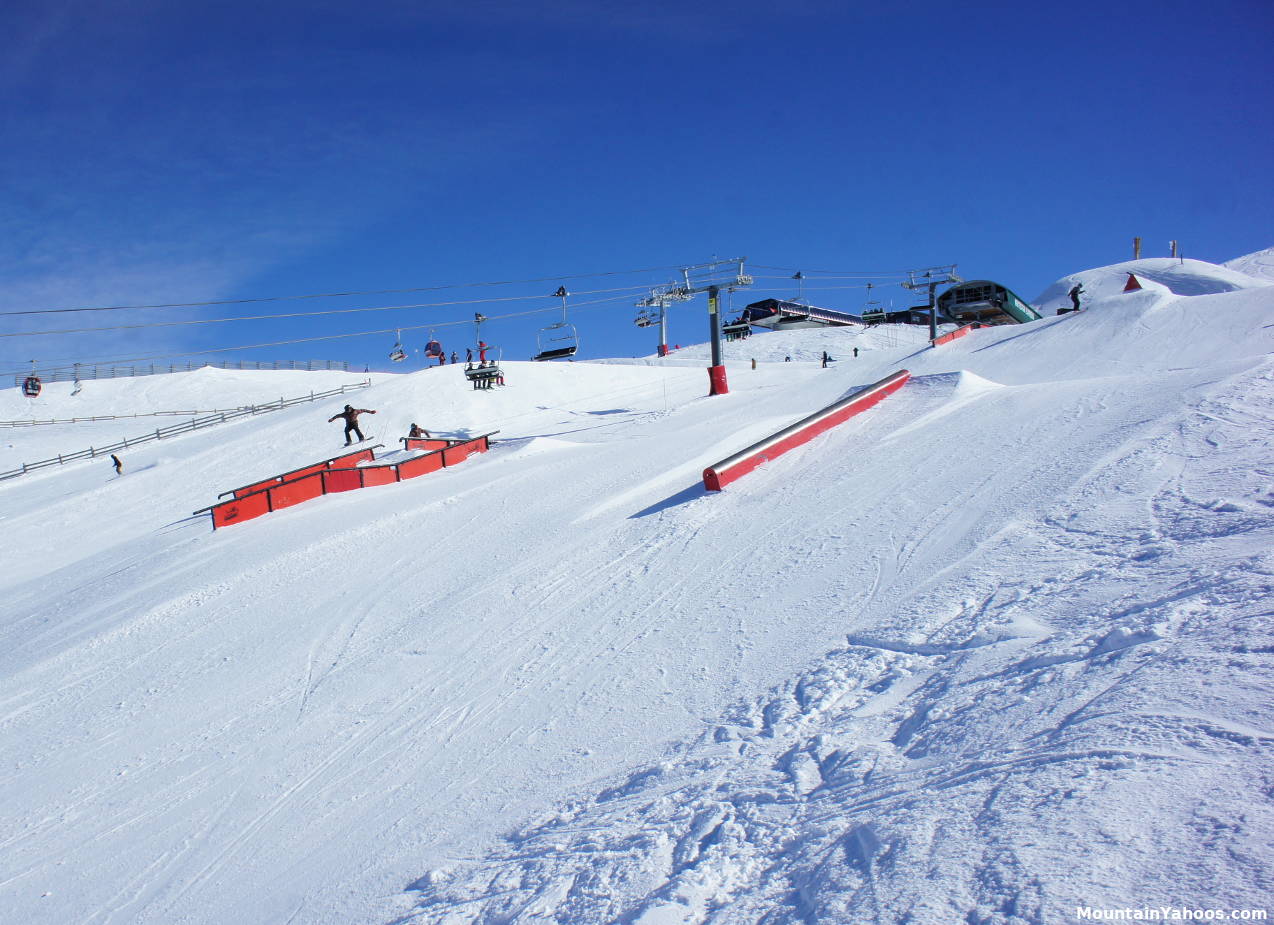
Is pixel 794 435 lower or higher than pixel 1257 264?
lower

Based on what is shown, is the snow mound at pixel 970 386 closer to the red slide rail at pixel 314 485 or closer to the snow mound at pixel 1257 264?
the red slide rail at pixel 314 485

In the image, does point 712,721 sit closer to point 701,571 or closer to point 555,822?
point 555,822

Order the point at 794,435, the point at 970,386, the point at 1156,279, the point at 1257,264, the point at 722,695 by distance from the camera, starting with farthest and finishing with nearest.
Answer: the point at 1257,264 → the point at 1156,279 → the point at 970,386 → the point at 794,435 → the point at 722,695

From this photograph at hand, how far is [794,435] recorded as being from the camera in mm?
11172

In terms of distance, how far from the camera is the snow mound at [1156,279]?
60438 millimetres

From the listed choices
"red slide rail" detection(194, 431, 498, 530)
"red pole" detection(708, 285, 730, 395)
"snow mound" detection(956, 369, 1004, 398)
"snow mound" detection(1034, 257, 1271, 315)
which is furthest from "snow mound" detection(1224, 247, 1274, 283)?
"red slide rail" detection(194, 431, 498, 530)

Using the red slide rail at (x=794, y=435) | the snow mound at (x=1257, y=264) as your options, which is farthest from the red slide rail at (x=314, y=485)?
the snow mound at (x=1257, y=264)

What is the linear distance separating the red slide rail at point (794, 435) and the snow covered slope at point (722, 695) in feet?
1.05

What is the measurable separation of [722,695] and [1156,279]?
7403 centimetres

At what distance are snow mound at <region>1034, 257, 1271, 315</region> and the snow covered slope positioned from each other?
59.3 m

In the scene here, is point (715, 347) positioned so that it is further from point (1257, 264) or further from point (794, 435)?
point (1257, 264)

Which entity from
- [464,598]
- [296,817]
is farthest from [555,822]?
[464,598]

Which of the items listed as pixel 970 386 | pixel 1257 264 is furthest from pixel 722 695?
pixel 1257 264

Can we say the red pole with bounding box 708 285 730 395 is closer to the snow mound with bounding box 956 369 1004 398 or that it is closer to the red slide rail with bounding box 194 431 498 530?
the red slide rail with bounding box 194 431 498 530
